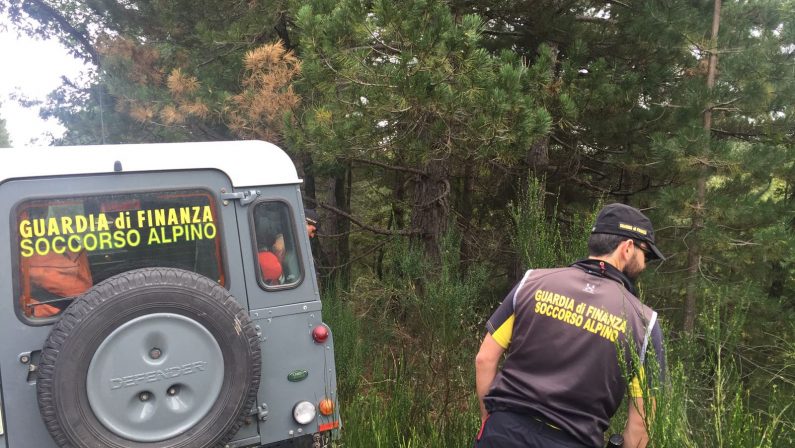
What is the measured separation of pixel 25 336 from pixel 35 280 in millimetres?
299

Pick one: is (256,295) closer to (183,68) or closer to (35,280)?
(35,280)

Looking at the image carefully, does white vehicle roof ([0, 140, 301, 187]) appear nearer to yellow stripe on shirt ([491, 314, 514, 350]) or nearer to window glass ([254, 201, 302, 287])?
window glass ([254, 201, 302, 287])

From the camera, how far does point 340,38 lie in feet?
16.8

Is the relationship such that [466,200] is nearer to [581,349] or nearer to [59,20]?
[581,349]

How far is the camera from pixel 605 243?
2377mm

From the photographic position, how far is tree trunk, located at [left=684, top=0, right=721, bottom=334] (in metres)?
6.29

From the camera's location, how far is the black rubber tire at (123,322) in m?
2.68

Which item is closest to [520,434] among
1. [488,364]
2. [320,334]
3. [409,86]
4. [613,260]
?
[488,364]

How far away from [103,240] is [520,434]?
8.07 feet

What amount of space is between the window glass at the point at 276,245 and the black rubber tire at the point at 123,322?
0.50 metres

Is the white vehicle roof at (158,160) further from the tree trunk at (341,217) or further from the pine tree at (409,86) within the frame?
the tree trunk at (341,217)

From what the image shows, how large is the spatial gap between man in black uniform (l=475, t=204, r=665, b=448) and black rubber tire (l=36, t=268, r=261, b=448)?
1461 millimetres

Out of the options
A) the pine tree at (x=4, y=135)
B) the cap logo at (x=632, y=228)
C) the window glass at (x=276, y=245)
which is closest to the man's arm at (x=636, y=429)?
the cap logo at (x=632, y=228)

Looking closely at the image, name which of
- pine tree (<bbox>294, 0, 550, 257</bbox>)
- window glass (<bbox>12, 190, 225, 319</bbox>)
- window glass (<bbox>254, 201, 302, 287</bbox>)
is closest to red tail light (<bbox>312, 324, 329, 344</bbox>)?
window glass (<bbox>254, 201, 302, 287</bbox>)
